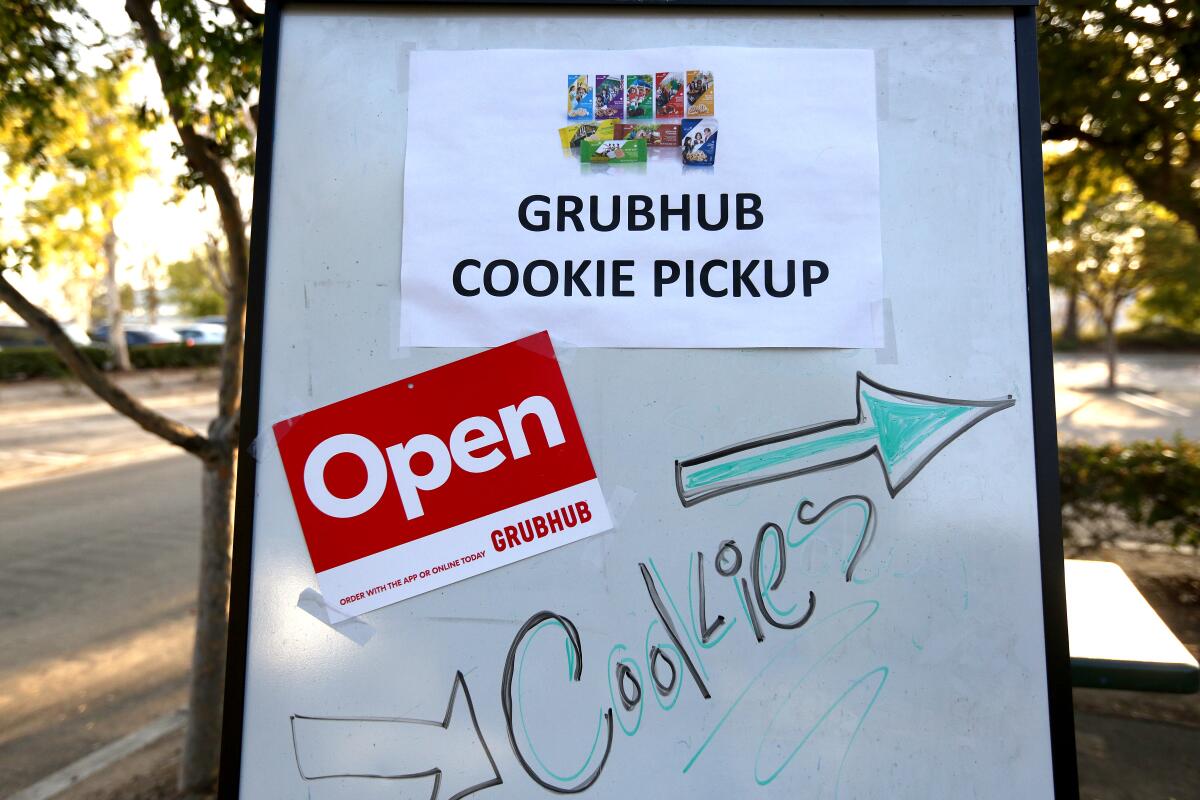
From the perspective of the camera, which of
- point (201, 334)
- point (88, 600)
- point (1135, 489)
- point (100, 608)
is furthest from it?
point (201, 334)

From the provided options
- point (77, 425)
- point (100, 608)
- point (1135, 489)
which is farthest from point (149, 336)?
point (1135, 489)

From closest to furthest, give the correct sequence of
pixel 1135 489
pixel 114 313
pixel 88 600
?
pixel 1135 489
pixel 88 600
pixel 114 313

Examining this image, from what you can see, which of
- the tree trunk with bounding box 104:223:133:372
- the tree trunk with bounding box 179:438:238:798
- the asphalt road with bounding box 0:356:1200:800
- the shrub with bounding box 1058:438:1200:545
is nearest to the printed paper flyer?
the tree trunk with bounding box 179:438:238:798

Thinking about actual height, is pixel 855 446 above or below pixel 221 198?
below

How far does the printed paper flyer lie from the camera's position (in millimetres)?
1771

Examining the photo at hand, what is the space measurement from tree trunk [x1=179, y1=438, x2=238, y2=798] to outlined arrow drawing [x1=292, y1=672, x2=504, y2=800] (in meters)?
2.32

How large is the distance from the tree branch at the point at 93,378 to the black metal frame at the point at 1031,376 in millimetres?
1957

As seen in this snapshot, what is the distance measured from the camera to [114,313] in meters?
23.0

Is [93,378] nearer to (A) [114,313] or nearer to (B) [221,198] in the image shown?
(B) [221,198]

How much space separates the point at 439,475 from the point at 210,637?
2655mm

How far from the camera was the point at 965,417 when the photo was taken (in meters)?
1.74

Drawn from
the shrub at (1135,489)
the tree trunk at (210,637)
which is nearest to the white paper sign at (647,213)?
the tree trunk at (210,637)

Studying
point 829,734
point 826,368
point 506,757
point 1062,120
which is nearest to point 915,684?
point 829,734

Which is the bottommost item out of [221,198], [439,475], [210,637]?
[210,637]
